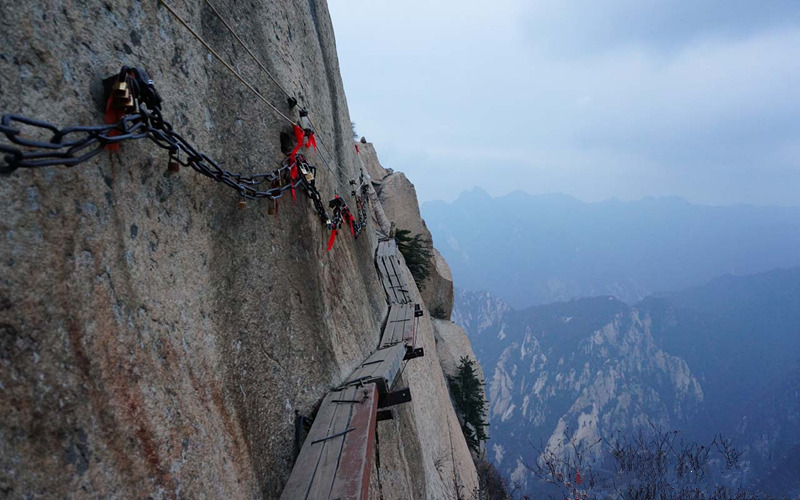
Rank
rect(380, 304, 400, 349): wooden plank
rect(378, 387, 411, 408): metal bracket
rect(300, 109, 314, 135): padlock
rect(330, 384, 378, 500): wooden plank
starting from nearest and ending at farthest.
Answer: rect(330, 384, 378, 500): wooden plank, rect(378, 387, 411, 408): metal bracket, rect(300, 109, 314, 135): padlock, rect(380, 304, 400, 349): wooden plank

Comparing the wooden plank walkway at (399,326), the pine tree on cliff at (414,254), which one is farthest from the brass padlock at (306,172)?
the pine tree on cliff at (414,254)

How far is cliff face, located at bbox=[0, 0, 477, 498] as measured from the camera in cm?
191

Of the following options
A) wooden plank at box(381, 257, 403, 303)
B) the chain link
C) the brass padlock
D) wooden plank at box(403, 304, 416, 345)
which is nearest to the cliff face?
the chain link

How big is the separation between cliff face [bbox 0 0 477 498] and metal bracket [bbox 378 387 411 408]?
605mm

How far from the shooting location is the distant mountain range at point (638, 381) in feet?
363

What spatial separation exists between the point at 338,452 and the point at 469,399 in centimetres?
1947

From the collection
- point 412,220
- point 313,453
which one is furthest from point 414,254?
point 313,453

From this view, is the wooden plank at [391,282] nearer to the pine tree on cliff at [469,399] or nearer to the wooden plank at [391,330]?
the wooden plank at [391,330]

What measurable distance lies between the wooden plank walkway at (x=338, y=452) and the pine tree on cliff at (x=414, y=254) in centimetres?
1481

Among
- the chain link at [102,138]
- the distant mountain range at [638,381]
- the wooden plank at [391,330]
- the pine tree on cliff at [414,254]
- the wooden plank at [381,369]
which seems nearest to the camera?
the chain link at [102,138]

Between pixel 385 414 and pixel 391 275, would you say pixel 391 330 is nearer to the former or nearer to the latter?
pixel 385 414

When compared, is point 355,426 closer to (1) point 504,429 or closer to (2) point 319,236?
(2) point 319,236

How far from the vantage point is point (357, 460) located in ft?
11.7

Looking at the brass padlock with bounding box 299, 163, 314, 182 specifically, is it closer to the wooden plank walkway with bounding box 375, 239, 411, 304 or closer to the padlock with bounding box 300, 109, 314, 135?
the padlock with bounding box 300, 109, 314, 135
